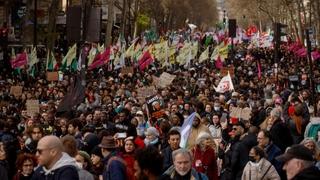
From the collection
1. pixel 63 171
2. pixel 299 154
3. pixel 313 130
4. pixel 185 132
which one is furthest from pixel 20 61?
pixel 299 154

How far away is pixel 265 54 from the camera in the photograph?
49.6 meters

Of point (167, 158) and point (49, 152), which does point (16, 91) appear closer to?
point (167, 158)

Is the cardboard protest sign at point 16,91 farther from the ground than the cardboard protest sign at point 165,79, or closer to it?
closer to it

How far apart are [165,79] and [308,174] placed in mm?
18381

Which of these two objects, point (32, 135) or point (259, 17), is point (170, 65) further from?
point (259, 17)

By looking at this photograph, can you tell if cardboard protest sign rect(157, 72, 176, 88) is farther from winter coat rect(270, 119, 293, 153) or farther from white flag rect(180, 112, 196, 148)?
white flag rect(180, 112, 196, 148)

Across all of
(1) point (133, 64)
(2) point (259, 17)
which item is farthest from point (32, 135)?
(2) point (259, 17)

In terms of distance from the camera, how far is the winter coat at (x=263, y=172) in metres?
8.92

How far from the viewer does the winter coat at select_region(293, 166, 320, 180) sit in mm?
5781

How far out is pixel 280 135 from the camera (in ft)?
39.3

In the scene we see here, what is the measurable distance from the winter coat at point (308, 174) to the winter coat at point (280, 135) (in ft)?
19.8

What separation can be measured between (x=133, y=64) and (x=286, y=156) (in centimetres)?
3041

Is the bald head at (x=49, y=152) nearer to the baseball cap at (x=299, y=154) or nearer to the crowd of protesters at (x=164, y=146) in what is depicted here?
the crowd of protesters at (x=164, y=146)

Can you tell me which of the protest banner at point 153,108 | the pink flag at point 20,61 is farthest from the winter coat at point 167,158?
the pink flag at point 20,61
